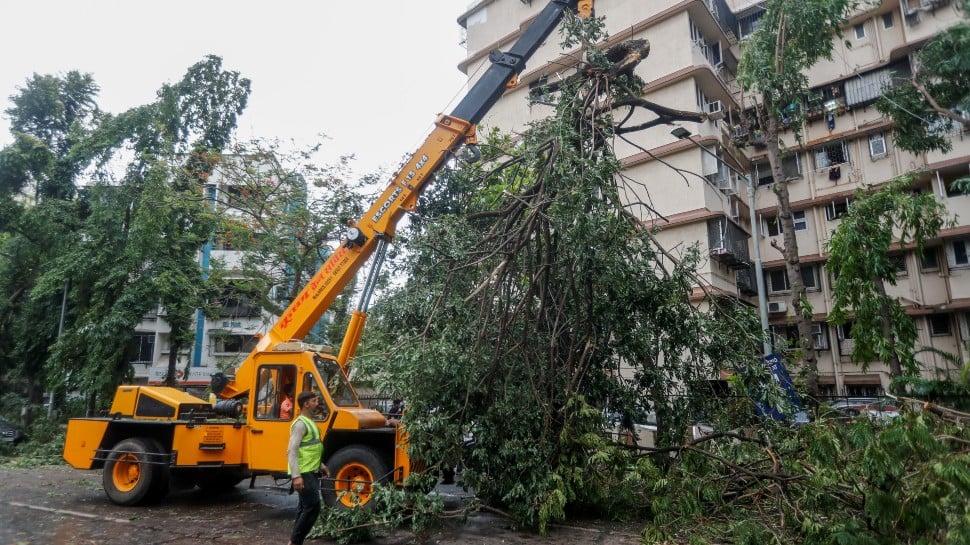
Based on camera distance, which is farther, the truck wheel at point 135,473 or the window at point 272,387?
the truck wheel at point 135,473

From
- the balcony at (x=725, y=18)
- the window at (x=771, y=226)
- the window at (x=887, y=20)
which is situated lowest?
the window at (x=771, y=226)

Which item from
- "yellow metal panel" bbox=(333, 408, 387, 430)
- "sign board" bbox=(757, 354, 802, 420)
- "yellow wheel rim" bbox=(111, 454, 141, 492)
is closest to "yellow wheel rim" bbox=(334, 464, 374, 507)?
"yellow metal panel" bbox=(333, 408, 387, 430)

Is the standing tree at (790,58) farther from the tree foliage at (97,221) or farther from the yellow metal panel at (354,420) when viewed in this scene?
the tree foliage at (97,221)

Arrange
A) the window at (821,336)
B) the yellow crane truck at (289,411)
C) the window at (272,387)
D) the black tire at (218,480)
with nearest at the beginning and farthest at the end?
the yellow crane truck at (289,411) → the window at (272,387) → the black tire at (218,480) → the window at (821,336)

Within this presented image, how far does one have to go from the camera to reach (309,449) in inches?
231

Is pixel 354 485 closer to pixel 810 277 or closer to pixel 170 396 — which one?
pixel 170 396

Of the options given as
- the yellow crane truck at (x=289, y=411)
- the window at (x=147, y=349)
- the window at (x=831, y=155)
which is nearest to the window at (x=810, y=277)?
the window at (x=831, y=155)

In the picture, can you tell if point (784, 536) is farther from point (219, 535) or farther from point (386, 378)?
point (219, 535)

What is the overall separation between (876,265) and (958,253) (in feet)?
31.5

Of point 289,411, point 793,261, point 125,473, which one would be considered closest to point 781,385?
point 793,261

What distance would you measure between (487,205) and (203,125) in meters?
Answer: 13.9

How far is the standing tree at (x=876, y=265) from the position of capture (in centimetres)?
1081

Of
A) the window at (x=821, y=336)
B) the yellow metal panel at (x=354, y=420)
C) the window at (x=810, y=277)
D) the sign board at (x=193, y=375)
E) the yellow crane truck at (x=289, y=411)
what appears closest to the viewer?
the yellow metal panel at (x=354, y=420)

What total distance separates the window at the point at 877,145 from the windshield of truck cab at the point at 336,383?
1864cm
